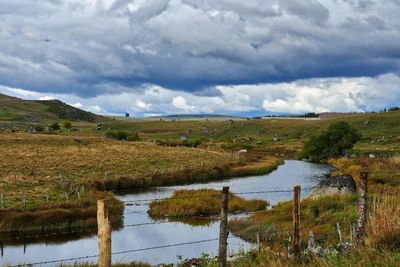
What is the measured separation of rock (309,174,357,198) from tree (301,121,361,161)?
64754 millimetres

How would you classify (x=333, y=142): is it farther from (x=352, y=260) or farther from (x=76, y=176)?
(x=352, y=260)

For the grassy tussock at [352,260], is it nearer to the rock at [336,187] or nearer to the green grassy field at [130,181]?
the green grassy field at [130,181]

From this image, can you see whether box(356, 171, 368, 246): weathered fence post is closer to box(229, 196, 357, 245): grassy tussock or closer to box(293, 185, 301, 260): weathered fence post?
box(293, 185, 301, 260): weathered fence post

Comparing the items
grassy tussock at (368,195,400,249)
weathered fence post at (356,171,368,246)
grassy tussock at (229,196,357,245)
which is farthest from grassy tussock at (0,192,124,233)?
grassy tussock at (368,195,400,249)

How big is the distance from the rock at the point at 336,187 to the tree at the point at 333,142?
6475 centimetres

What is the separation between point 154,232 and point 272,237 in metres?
10.5

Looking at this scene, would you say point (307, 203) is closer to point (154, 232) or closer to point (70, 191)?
point (154, 232)

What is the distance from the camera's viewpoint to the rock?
37303 mm

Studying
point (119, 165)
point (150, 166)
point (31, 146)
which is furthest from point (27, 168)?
point (31, 146)

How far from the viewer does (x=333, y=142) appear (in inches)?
4097

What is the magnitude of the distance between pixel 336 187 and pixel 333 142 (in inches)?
2711

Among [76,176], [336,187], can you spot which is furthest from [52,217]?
[336,187]

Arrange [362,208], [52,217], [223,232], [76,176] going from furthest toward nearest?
[76,176] → [52,217] → [362,208] → [223,232]

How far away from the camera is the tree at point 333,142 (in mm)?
101375
